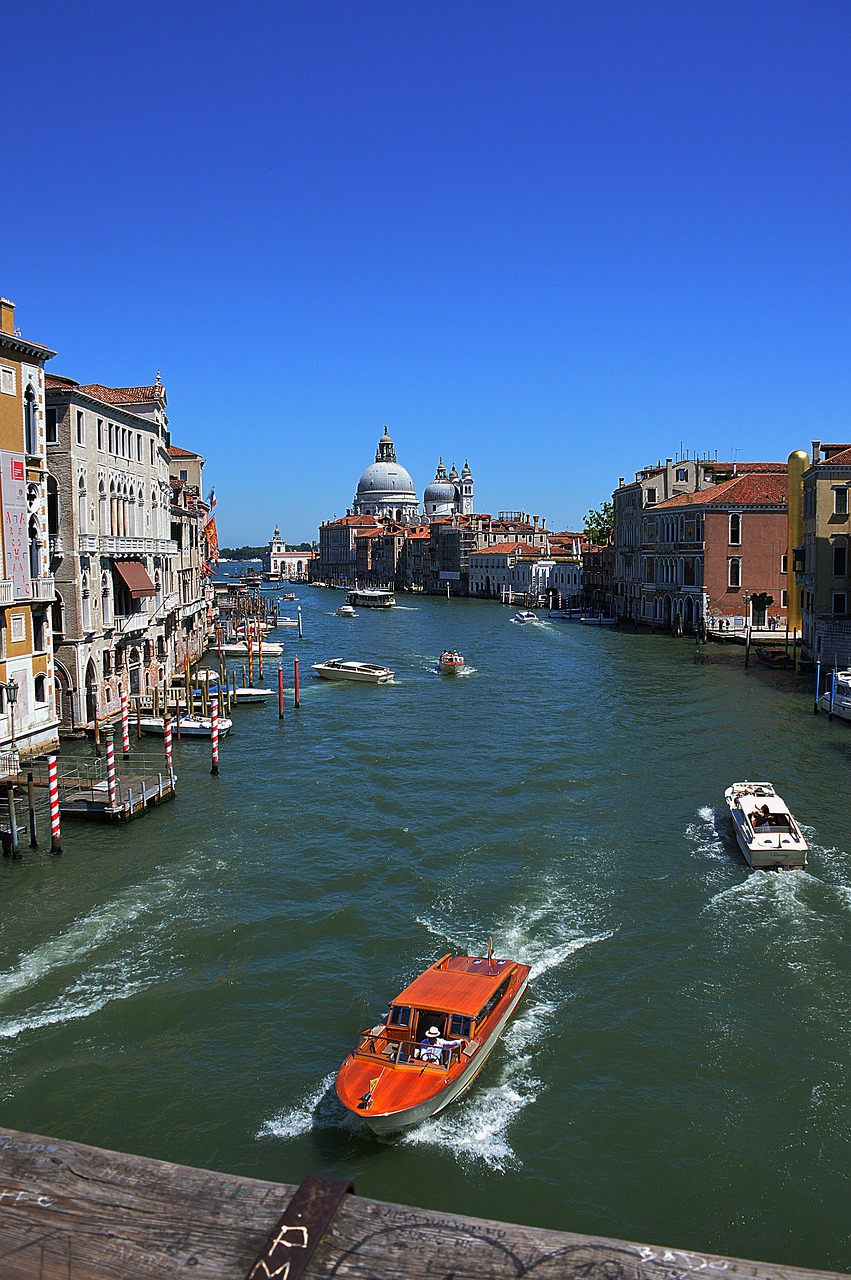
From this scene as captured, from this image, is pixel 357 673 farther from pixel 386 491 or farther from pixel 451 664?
pixel 386 491

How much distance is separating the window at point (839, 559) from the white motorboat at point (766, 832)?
22.9m

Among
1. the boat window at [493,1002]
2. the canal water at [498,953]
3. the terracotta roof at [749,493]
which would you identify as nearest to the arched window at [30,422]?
the canal water at [498,953]

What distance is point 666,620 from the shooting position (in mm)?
67000

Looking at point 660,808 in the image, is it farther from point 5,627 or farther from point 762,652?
point 762,652

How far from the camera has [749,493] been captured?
197ft

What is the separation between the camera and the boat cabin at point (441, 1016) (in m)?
10.9

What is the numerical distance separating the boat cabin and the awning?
69.9 ft

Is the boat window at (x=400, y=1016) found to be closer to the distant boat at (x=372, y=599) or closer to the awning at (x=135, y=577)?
the awning at (x=135, y=577)

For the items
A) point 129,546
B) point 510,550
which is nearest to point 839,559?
point 129,546

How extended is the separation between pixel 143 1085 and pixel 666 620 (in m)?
59.3

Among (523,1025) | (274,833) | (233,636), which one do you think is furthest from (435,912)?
(233,636)

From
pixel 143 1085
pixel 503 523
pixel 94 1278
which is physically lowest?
pixel 143 1085

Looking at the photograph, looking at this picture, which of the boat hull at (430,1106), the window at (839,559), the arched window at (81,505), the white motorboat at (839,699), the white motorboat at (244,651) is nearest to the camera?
the boat hull at (430,1106)

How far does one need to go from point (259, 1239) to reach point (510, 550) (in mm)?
110685
